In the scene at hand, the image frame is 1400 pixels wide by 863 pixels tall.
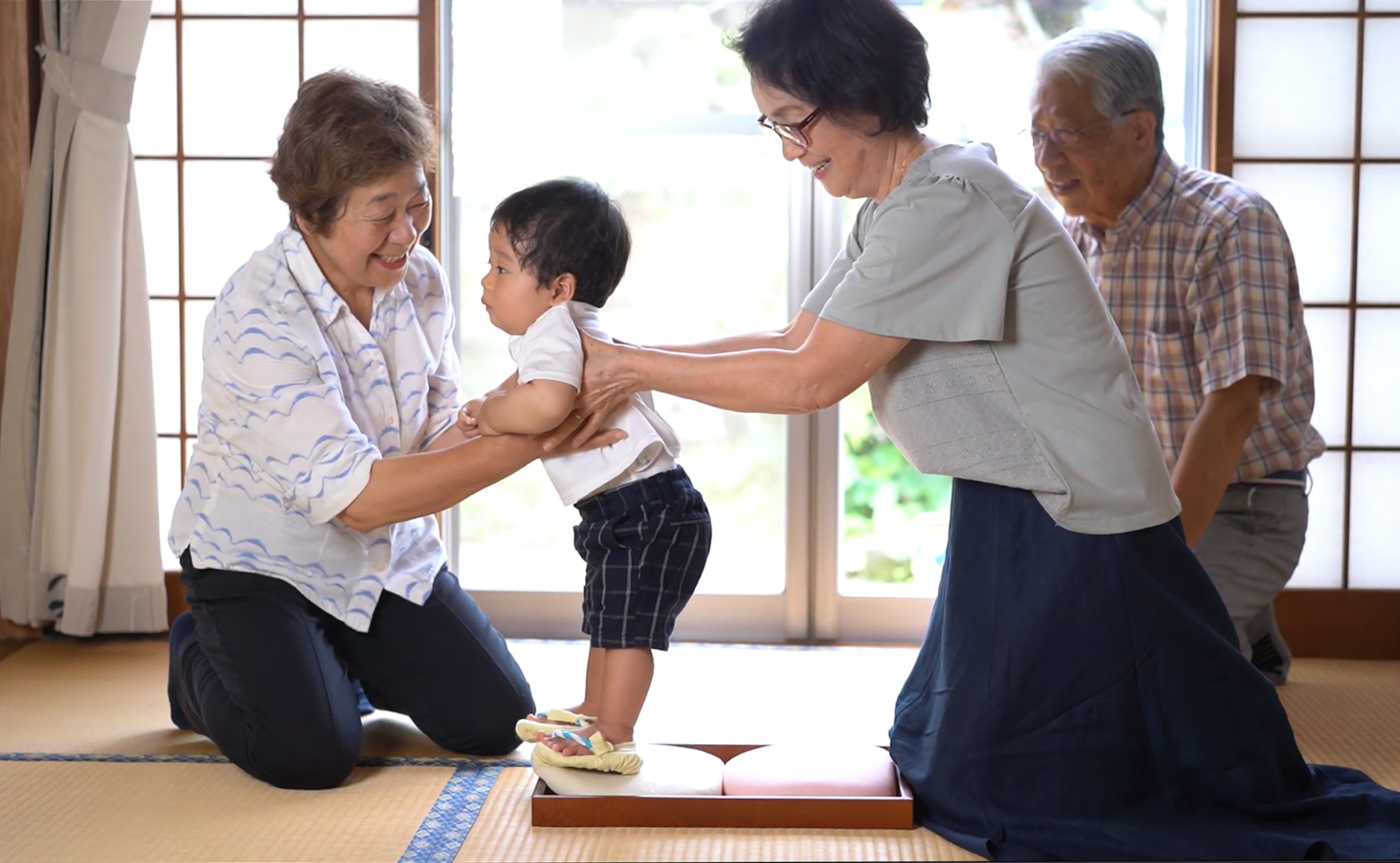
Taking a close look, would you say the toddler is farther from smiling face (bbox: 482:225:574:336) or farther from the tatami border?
the tatami border

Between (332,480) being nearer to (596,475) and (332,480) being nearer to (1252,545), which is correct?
(596,475)

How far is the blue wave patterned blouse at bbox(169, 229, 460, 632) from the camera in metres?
2.27

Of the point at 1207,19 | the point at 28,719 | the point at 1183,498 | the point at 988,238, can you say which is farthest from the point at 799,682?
the point at 1207,19

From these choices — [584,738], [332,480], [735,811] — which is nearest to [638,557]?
[584,738]

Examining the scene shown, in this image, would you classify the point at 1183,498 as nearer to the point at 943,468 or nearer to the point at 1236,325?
the point at 1236,325

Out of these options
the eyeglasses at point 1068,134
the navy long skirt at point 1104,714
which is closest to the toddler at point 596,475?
the navy long skirt at point 1104,714

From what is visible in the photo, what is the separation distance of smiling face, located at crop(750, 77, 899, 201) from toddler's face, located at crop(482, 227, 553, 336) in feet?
1.49

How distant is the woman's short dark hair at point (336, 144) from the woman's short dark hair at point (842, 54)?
27.1 inches

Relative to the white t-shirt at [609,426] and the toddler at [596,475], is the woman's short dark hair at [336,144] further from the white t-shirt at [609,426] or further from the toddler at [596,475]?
the white t-shirt at [609,426]

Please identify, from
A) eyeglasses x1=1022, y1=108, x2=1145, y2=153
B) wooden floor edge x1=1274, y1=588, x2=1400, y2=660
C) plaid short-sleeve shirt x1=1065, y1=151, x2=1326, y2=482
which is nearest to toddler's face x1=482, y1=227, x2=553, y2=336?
eyeglasses x1=1022, y1=108, x2=1145, y2=153

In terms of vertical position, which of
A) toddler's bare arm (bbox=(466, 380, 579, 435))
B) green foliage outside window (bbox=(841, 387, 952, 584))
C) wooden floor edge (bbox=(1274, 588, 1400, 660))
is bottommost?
wooden floor edge (bbox=(1274, 588, 1400, 660))

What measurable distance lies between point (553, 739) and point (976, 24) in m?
2.20

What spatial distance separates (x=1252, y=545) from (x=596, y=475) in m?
1.54

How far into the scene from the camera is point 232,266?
136 inches
